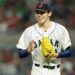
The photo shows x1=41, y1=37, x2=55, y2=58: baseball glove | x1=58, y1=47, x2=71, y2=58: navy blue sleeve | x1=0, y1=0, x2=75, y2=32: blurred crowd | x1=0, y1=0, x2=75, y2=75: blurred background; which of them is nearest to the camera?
x1=41, y1=37, x2=55, y2=58: baseball glove

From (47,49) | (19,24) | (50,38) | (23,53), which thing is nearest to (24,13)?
(19,24)

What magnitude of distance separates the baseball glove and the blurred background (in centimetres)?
388

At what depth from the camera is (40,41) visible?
5473 mm

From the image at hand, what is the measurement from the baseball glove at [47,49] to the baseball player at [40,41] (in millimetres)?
119

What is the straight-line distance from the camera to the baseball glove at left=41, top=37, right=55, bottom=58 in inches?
208

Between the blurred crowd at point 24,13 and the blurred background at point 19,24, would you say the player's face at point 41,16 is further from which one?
the blurred crowd at point 24,13

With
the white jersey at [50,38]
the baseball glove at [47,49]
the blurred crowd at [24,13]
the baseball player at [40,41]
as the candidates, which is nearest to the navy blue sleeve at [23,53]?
the baseball player at [40,41]

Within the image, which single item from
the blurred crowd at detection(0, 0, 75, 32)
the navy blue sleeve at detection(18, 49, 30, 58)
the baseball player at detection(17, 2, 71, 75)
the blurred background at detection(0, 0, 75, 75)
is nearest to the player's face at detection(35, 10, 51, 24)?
the baseball player at detection(17, 2, 71, 75)

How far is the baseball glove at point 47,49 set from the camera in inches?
208

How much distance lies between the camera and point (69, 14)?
37.9 ft

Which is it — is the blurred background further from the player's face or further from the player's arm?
the player's face

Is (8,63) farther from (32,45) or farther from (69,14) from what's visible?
(32,45)

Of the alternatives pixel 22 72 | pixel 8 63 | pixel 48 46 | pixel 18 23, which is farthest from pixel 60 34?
pixel 18 23

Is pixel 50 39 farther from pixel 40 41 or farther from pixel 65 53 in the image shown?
pixel 65 53
